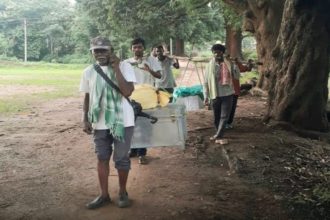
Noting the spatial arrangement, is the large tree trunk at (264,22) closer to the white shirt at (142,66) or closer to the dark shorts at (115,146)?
the white shirt at (142,66)

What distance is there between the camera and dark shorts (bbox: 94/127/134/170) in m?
5.32

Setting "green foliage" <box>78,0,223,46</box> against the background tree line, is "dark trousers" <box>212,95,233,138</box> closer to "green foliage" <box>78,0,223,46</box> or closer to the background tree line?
"green foliage" <box>78,0,223,46</box>

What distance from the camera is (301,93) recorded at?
982 centimetres

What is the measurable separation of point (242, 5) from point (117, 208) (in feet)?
42.1

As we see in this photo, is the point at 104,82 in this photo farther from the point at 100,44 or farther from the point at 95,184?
the point at 95,184

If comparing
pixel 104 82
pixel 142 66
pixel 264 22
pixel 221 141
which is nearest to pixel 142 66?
pixel 142 66

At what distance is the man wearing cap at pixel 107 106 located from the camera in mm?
5188

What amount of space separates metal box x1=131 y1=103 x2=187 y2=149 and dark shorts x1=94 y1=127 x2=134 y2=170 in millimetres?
443

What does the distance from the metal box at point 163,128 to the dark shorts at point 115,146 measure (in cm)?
44

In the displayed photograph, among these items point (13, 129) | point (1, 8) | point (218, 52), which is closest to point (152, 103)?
point (218, 52)

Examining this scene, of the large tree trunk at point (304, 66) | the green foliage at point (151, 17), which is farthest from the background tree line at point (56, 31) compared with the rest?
the large tree trunk at point (304, 66)

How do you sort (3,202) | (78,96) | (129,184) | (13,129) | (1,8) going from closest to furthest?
(3,202), (129,184), (13,129), (78,96), (1,8)

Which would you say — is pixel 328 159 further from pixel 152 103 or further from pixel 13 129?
pixel 13 129

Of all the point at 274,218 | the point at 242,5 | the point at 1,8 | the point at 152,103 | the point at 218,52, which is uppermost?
the point at 1,8
